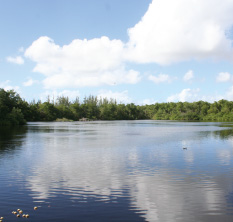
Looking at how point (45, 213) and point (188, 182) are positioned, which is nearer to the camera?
point (45, 213)

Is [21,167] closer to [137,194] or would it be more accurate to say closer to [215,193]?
[137,194]

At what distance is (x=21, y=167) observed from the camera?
2272 cm

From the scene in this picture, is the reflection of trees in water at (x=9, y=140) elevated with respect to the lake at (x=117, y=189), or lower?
elevated

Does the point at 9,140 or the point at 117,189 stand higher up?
the point at 9,140

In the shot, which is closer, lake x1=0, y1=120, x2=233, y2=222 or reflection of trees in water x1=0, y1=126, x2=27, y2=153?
lake x1=0, y1=120, x2=233, y2=222

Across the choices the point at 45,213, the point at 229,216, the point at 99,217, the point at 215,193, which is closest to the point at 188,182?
the point at 215,193

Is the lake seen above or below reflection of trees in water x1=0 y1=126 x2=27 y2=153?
below

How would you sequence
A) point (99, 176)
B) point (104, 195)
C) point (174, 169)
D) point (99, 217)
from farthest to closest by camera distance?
point (174, 169)
point (99, 176)
point (104, 195)
point (99, 217)

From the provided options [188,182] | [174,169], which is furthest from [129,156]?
[188,182]

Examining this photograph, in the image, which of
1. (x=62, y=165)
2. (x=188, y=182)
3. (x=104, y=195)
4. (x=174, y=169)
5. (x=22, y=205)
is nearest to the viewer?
(x=22, y=205)

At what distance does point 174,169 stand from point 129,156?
7.52m

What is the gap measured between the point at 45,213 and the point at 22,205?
69.7 inches

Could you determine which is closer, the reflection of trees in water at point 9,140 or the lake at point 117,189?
the lake at point 117,189

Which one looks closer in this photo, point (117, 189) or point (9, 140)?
point (117, 189)
